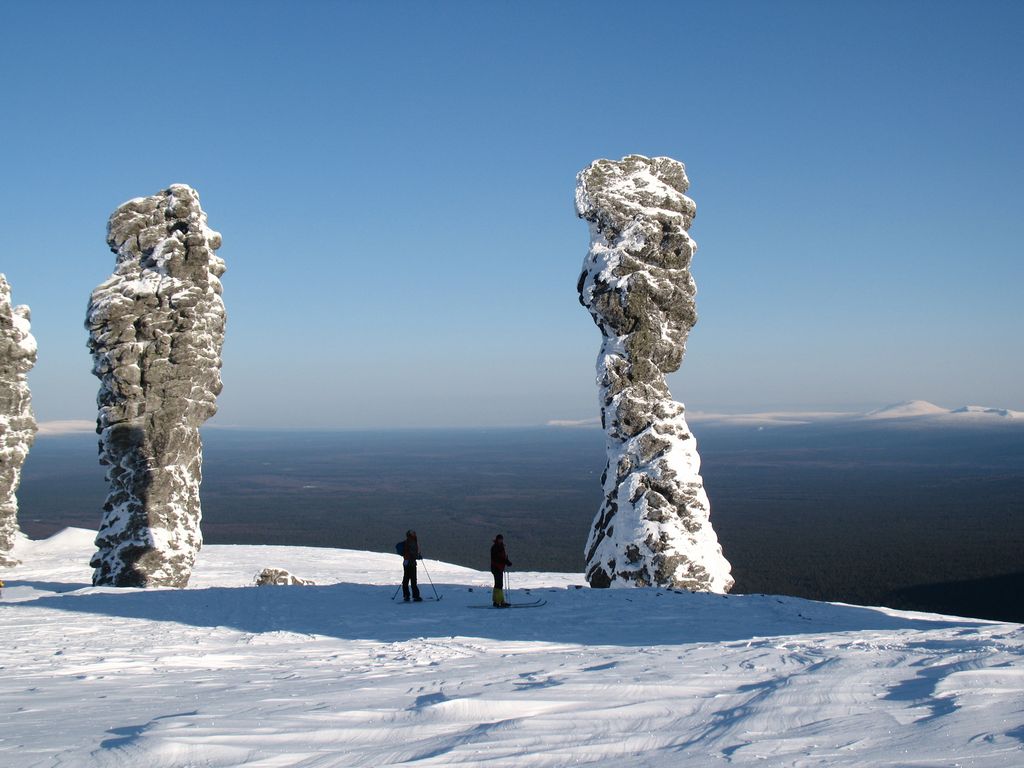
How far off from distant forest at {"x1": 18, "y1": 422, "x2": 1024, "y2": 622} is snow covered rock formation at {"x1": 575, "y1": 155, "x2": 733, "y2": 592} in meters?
19.9

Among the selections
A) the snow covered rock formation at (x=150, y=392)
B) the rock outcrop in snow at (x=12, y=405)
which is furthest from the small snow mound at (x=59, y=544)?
the snow covered rock formation at (x=150, y=392)

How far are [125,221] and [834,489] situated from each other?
85.1 metres

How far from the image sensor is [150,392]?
21391mm

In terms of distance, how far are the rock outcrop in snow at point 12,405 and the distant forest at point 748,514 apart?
2318 centimetres

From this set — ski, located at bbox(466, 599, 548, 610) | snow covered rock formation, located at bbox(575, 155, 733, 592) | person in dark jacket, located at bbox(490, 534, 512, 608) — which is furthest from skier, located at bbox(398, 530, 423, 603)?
snow covered rock formation, located at bbox(575, 155, 733, 592)

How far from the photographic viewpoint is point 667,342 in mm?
19484

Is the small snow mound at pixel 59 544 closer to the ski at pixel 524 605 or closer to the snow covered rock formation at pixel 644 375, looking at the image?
the snow covered rock formation at pixel 644 375

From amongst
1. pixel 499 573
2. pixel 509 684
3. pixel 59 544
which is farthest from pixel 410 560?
pixel 59 544

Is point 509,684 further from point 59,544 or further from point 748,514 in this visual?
point 748,514

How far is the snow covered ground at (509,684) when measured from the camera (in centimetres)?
570

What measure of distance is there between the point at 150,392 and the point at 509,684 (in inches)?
643

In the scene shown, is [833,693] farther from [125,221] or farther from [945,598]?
[945,598]

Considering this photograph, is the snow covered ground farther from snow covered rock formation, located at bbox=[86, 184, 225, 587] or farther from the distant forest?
the distant forest

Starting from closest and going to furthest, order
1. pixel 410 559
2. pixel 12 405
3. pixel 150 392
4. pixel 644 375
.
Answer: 1. pixel 410 559
2. pixel 644 375
3. pixel 150 392
4. pixel 12 405
